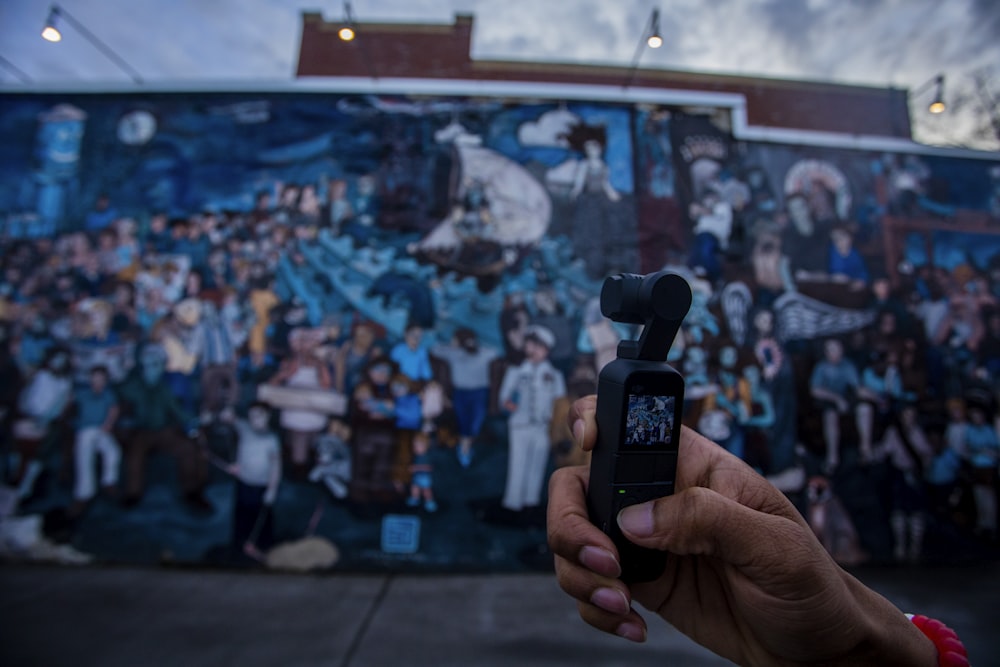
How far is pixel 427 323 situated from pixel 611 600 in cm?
422

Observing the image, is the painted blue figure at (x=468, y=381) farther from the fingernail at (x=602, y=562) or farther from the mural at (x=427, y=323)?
the fingernail at (x=602, y=562)

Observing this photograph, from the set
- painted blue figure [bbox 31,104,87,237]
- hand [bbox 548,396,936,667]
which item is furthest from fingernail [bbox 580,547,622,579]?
painted blue figure [bbox 31,104,87,237]

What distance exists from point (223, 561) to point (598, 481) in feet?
17.2

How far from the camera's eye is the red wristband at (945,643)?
116 centimetres

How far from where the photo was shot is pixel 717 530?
3.49 feet

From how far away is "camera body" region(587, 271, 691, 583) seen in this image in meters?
1.12

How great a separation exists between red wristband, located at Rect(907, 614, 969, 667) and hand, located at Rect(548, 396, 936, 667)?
0.03 metres

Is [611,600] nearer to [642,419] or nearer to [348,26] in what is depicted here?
[642,419]

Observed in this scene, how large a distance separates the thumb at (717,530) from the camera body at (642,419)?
0.05 meters

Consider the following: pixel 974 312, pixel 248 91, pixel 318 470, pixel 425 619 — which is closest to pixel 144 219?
pixel 248 91

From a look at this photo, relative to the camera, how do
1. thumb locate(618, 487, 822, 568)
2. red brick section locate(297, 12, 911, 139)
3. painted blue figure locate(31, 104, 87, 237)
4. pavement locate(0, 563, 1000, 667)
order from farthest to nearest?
red brick section locate(297, 12, 911, 139)
painted blue figure locate(31, 104, 87, 237)
pavement locate(0, 563, 1000, 667)
thumb locate(618, 487, 822, 568)

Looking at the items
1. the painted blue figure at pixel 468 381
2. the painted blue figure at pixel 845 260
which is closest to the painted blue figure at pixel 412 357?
the painted blue figure at pixel 468 381

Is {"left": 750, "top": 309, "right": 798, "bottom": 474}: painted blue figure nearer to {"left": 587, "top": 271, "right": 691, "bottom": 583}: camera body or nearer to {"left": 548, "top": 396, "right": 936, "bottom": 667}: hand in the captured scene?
{"left": 548, "top": 396, "right": 936, "bottom": 667}: hand

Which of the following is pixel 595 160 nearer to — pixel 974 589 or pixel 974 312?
pixel 974 312
